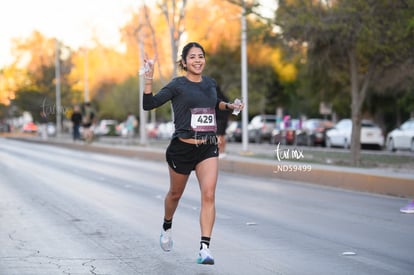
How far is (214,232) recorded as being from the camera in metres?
10.0

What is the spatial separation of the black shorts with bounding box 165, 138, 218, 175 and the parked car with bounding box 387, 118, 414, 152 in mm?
26958

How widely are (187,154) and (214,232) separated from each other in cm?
253

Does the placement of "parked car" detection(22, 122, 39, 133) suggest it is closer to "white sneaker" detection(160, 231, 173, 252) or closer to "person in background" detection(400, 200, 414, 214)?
"person in background" detection(400, 200, 414, 214)

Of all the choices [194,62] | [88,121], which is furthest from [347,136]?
[194,62]

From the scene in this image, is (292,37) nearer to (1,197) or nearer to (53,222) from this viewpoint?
(1,197)

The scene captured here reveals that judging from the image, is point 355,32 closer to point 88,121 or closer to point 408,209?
point 408,209

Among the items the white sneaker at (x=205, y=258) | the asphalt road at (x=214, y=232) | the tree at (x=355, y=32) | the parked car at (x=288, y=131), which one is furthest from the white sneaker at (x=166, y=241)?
the parked car at (x=288, y=131)

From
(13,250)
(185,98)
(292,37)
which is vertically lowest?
(13,250)

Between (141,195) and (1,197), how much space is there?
2571 mm

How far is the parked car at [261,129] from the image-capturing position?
48281 mm

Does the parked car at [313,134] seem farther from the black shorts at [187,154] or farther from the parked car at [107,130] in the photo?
the black shorts at [187,154]

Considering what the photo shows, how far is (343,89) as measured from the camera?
31391 mm

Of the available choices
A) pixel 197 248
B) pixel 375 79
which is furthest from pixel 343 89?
pixel 197 248

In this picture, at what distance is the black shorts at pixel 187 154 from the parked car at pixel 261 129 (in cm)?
4052
